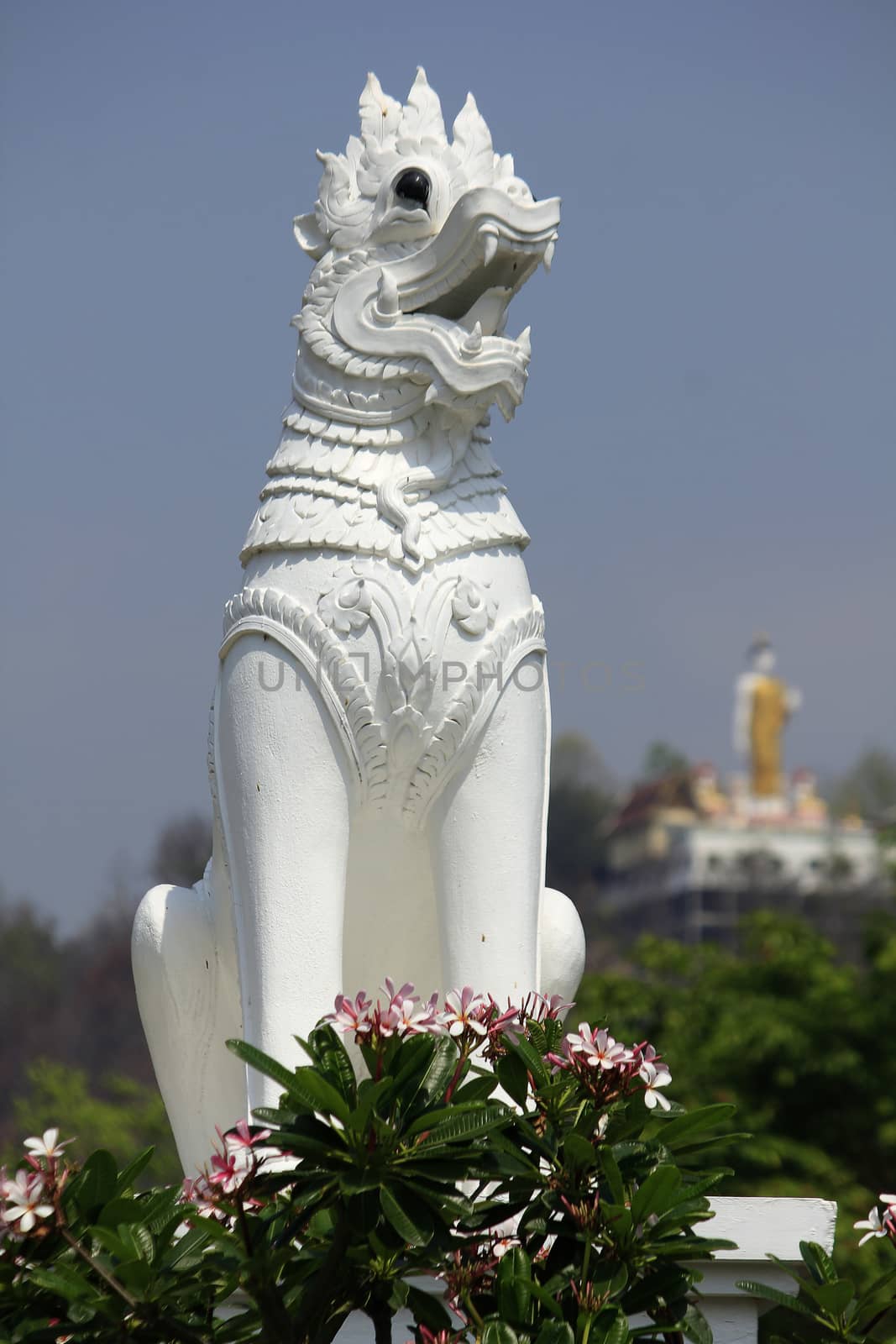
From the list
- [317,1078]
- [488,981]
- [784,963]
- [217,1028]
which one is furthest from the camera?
[784,963]

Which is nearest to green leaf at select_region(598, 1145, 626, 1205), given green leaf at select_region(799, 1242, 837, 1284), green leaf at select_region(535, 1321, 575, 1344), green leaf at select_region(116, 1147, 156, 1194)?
green leaf at select_region(535, 1321, 575, 1344)

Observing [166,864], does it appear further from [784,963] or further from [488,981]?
[488,981]

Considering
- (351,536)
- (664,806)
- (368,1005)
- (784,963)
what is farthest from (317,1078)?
(664,806)

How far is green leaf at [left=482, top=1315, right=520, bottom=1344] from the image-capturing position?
3365 mm

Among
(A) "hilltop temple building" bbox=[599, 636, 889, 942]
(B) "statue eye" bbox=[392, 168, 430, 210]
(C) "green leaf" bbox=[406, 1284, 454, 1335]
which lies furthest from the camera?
(A) "hilltop temple building" bbox=[599, 636, 889, 942]

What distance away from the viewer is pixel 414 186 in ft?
16.4

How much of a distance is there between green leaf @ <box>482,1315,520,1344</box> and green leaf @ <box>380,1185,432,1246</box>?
205 mm

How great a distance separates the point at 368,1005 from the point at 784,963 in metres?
17.3

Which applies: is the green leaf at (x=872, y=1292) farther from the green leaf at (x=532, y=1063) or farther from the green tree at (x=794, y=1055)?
the green tree at (x=794, y=1055)

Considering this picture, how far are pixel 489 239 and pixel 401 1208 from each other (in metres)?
2.58

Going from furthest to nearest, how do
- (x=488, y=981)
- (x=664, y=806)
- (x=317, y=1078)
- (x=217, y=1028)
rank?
(x=664, y=806), (x=217, y=1028), (x=488, y=981), (x=317, y=1078)

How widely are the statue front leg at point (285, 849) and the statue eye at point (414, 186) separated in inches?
48.1

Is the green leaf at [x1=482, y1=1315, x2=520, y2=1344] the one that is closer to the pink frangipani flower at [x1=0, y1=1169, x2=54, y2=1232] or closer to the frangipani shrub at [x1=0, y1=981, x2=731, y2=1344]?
the frangipani shrub at [x1=0, y1=981, x2=731, y2=1344]

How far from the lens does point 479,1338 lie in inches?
135
